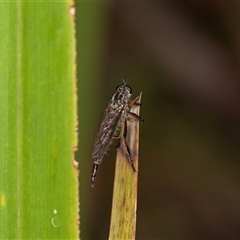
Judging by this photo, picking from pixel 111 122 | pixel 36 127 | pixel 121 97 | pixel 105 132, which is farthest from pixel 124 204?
pixel 121 97

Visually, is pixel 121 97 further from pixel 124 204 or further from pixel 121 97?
pixel 124 204

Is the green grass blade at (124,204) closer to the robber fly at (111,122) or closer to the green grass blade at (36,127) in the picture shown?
the green grass blade at (36,127)

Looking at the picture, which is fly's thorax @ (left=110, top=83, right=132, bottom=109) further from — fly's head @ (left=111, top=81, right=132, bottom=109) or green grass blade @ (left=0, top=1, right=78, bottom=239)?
green grass blade @ (left=0, top=1, right=78, bottom=239)

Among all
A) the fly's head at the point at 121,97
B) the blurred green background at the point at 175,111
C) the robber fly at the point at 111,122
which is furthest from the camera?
the blurred green background at the point at 175,111

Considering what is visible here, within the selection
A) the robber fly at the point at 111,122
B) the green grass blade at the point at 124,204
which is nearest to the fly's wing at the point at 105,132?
the robber fly at the point at 111,122

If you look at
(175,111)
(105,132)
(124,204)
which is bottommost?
(124,204)

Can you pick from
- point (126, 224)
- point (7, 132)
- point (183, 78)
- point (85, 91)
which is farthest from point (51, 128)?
point (183, 78)

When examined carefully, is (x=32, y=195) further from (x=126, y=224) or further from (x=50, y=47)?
(x=50, y=47)
